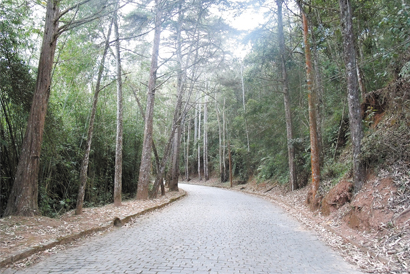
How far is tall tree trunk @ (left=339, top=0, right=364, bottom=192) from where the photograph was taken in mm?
7449

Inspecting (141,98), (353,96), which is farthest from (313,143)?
(141,98)

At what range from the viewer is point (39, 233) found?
5.77 m

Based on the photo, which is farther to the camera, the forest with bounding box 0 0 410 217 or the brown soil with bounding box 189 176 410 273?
the forest with bounding box 0 0 410 217

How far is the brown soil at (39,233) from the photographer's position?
448 cm

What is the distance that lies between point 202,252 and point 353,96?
5.62m

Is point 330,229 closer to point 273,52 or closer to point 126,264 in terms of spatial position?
point 126,264

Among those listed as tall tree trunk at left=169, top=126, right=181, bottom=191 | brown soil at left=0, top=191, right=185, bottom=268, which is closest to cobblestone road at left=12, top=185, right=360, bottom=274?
brown soil at left=0, top=191, right=185, bottom=268

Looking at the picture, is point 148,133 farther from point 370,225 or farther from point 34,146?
point 370,225

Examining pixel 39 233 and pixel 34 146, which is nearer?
pixel 39 233

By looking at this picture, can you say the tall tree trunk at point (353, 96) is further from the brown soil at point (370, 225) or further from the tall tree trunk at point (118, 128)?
the tall tree trunk at point (118, 128)

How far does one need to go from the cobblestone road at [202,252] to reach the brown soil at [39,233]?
1.06ft

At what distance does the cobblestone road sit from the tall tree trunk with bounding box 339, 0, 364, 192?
209cm

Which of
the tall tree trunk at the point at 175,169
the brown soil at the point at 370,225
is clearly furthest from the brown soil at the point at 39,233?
the tall tree trunk at the point at 175,169

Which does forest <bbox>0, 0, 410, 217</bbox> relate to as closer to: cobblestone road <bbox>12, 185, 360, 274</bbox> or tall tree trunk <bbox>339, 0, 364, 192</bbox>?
tall tree trunk <bbox>339, 0, 364, 192</bbox>
